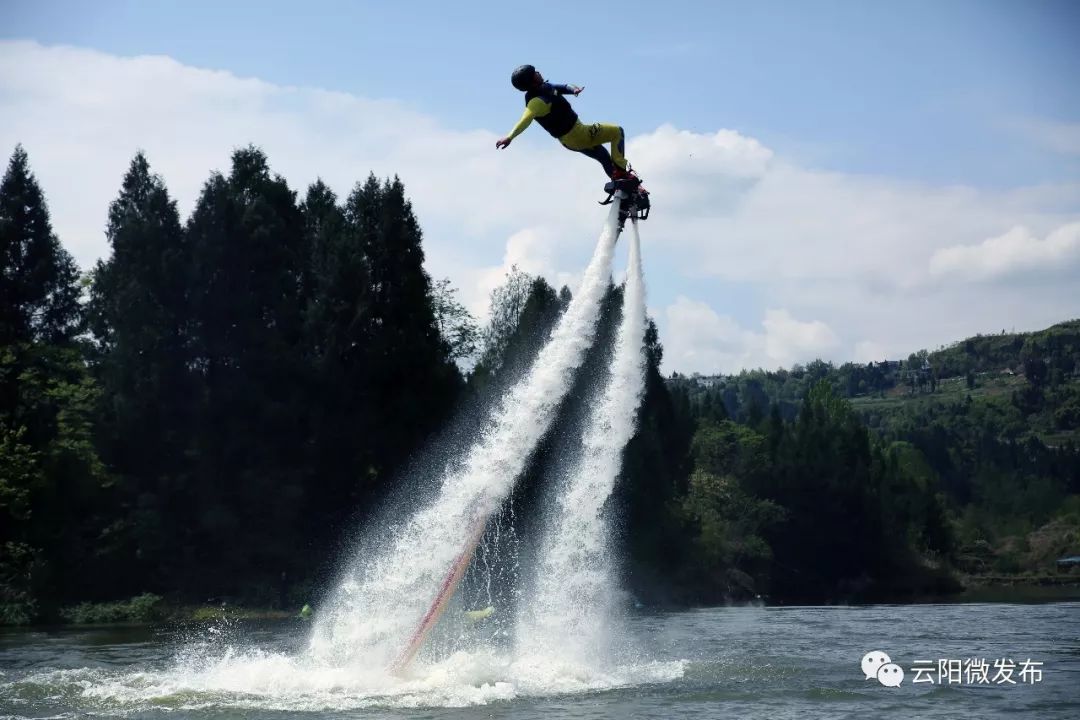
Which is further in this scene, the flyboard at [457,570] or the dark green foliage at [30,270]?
the dark green foliage at [30,270]

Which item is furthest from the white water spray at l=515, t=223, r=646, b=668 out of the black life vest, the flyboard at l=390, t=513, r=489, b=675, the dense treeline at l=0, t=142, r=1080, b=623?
the dense treeline at l=0, t=142, r=1080, b=623

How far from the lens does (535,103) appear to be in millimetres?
23125

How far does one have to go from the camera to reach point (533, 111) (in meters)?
23.1

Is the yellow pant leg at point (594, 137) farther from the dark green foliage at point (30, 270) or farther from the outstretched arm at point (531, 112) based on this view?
the dark green foliage at point (30, 270)

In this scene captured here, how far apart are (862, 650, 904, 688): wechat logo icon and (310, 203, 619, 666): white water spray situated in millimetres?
10004

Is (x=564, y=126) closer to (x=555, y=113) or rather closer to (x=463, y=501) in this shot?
(x=555, y=113)

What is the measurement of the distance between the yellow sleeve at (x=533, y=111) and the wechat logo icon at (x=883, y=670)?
15.3m

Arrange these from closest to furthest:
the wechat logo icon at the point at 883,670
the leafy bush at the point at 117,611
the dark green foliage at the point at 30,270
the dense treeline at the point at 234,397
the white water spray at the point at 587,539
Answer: the wechat logo icon at the point at 883,670
the white water spray at the point at 587,539
the leafy bush at the point at 117,611
the dense treeline at the point at 234,397
the dark green foliage at the point at 30,270

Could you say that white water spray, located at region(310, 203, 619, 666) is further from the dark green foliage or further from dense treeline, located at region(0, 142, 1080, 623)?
the dark green foliage

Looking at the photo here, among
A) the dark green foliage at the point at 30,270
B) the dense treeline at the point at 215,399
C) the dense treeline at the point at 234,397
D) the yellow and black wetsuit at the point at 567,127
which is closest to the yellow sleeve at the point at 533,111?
the yellow and black wetsuit at the point at 567,127

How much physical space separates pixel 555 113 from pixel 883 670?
16545 mm

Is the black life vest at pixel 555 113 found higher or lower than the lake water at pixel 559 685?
higher

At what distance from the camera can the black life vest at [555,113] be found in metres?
23.3

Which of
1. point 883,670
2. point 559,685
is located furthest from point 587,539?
point 883,670
